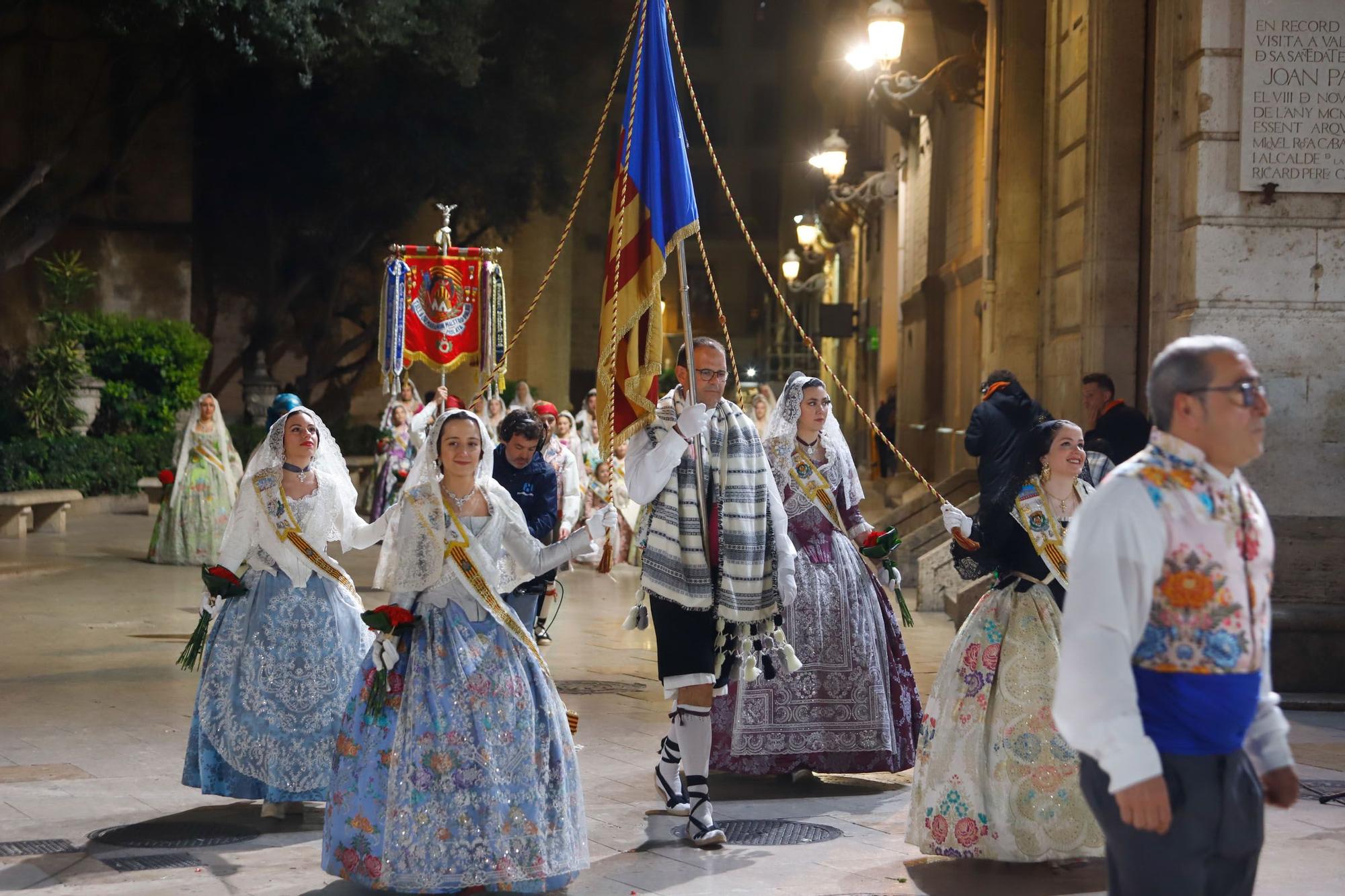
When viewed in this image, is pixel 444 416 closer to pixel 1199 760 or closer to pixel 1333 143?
pixel 1199 760

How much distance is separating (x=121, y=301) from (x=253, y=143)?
3971 millimetres

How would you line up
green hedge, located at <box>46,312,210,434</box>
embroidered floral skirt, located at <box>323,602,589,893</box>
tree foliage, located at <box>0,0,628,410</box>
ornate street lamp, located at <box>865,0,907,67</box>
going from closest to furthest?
embroidered floral skirt, located at <box>323,602,589,893</box>
ornate street lamp, located at <box>865,0,907,67</box>
green hedge, located at <box>46,312,210,434</box>
tree foliage, located at <box>0,0,628,410</box>

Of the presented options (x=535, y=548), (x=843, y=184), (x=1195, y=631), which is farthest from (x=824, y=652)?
(x=843, y=184)

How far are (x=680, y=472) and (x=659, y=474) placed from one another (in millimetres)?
151

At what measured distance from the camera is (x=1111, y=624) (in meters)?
3.38

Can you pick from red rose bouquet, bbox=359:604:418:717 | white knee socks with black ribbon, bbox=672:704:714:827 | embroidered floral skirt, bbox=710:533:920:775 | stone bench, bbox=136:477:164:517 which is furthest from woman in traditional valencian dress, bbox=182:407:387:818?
stone bench, bbox=136:477:164:517

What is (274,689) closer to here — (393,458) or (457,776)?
(457,776)

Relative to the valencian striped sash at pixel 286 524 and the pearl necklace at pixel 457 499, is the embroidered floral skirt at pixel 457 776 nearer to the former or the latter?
the pearl necklace at pixel 457 499

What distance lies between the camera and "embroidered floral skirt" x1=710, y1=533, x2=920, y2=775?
25.3 feet

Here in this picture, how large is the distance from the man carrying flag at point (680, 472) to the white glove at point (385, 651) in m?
1.25

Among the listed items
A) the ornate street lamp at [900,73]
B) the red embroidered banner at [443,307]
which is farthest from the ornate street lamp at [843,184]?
the red embroidered banner at [443,307]

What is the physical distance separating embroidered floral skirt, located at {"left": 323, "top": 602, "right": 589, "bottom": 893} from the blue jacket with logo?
2740mm

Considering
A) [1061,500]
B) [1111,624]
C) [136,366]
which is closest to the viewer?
[1111,624]

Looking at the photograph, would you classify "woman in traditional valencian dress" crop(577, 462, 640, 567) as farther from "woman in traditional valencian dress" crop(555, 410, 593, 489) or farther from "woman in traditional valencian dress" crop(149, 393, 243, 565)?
"woman in traditional valencian dress" crop(149, 393, 243, 565)
